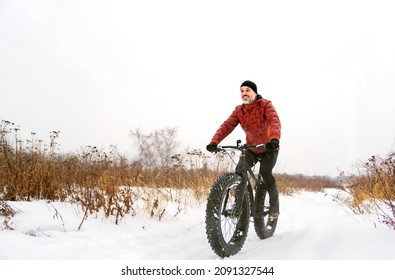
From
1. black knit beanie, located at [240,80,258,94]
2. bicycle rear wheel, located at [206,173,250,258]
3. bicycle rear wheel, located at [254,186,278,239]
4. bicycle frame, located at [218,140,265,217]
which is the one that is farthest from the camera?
black knit beanie, located at [240,80,258,94]

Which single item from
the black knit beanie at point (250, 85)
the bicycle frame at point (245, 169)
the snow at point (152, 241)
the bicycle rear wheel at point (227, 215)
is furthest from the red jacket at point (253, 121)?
the snow at point (152, 241)

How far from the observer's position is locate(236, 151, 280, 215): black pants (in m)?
4.21

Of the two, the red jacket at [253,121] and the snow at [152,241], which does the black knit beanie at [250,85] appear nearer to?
the red jacket at [253,121]

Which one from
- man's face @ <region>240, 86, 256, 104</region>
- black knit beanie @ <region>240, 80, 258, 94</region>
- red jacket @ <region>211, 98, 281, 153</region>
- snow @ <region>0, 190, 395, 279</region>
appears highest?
black knit beanie @ <region>240, 80, 258, 94</region>

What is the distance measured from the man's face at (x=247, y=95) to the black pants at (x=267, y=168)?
0.61m

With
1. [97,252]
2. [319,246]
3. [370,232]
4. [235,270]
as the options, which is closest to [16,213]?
A: [97,252]

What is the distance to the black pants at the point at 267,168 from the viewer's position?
13.8 feet

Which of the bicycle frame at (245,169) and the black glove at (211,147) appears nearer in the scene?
the bicycle frame at (245,169)

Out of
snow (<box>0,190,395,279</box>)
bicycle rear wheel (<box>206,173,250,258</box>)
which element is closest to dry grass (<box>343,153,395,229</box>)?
snow (<box>0,190,395,279</box>)

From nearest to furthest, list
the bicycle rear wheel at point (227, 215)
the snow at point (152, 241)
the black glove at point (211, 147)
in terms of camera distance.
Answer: the snow at point (152, 241) → the bicycle rear wheel at point (227, 215) → the black glove at point (211, 147)

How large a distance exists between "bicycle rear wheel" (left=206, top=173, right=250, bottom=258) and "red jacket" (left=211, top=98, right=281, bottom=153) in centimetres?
79

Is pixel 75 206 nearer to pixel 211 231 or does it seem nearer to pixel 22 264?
pixel 22 264

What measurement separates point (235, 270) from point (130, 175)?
3.06m

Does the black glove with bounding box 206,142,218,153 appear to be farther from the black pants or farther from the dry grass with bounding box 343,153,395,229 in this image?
the dry grass with bounding box 343,153,395,229
